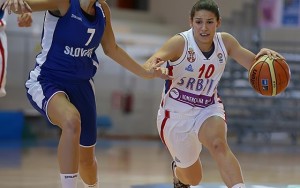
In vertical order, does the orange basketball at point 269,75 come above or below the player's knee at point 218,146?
above

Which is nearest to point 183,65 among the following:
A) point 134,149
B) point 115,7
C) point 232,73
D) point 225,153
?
point 225,153

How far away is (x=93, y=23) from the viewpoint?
5.01 m

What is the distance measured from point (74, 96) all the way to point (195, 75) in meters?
0.99

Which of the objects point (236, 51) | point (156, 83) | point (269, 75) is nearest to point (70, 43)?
point (236, 51)

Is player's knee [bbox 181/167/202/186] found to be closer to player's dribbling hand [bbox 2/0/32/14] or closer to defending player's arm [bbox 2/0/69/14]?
defending player's arm [bbox 2/0/69/14]

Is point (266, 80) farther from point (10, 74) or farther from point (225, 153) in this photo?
point (10, 74)

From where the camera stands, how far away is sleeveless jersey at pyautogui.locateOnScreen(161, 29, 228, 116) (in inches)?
217

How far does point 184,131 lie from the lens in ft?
18.5

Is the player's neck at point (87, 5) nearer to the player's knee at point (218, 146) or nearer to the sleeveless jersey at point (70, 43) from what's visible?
the sleeveless jersey at point (70, 43)

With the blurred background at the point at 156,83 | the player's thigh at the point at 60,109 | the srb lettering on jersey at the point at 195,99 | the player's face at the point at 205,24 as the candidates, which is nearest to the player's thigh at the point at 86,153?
the player's thigh at the point at 60,109

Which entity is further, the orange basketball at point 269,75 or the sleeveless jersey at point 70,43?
the orange basketball at point 269,75

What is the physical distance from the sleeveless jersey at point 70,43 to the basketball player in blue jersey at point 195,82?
Result: 2.05ft

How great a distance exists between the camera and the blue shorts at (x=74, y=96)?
500cm

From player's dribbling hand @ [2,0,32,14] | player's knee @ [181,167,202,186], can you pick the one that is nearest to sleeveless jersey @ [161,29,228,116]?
player's knee @ [181,167,202,186]
